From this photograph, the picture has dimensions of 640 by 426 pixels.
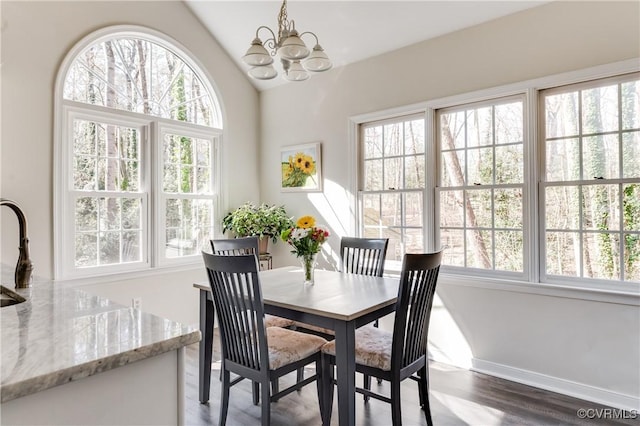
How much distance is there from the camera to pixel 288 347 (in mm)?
2164

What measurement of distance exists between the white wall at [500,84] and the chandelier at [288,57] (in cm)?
131

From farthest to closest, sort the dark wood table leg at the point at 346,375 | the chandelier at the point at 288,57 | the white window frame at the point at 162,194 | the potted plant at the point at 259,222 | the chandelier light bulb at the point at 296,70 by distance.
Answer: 1. the potted plant at the point at 259,222
2. the white window frame at the point at 162,194
3. the chandelier light bulb at the point at 296,70
4. the chandelier at the point at 288,57
5. the dark wood table leg at the point at 346,375

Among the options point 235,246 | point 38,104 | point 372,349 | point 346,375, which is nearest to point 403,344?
point 372,349

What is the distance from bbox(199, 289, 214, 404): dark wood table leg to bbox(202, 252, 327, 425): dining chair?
1.03ft

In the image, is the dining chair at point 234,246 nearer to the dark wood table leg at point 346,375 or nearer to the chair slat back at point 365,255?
the chair slat back at point 365,255

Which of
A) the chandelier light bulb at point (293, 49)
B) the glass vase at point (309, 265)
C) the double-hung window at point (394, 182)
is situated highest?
the chandelier light bulb at point (293, 49)

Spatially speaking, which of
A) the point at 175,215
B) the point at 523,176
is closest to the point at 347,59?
the point at 523,176

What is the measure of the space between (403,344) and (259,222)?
93.9 inches

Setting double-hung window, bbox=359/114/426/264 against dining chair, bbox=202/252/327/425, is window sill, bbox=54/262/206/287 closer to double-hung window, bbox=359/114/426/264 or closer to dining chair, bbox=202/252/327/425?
dining chair, bbox=202/252/327/425

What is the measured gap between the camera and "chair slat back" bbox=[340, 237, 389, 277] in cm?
295

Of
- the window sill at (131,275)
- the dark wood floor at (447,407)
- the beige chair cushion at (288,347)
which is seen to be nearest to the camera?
the beige chair cushion at (288,347)

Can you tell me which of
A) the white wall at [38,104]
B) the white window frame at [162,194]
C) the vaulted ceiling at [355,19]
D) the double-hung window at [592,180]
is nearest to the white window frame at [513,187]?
the double-hung window at [592,180]

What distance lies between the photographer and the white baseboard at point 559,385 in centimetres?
245

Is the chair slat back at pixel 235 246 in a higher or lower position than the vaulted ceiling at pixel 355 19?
lower
